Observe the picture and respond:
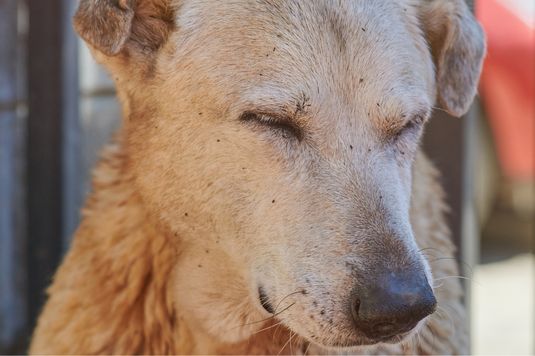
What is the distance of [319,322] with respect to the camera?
2926 mm

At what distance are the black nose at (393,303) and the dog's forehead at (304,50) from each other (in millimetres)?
581

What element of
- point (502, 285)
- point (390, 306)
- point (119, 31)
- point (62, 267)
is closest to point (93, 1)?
point (119, 31)

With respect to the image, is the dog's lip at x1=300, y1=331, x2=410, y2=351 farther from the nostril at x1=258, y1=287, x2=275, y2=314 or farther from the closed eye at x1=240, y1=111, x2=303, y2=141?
the closed eye at x1=240, y1=111, x2=303, y2=141

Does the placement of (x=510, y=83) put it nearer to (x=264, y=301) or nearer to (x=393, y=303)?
(x=264, y=301)

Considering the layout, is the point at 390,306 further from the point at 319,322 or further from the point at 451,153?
the point at 451,153

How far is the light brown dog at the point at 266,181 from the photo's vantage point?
2.92 m

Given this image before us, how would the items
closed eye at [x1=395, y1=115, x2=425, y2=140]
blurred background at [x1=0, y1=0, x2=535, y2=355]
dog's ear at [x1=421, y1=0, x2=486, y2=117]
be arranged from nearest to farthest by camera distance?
closed eye at [x1=395, y1=115, x2=425, y2=140]
dog's ear at [x1=421, y1=0, x2=486, y2=117]
blurred background at [x1=0, y1=0, x2=535, y2=355]

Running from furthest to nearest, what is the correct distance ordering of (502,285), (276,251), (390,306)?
(502,285)
(276,251)
(390,306)

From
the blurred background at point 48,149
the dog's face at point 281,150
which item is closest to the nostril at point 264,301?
the dog's face at point 281,150

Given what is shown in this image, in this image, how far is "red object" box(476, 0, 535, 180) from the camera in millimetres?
7895

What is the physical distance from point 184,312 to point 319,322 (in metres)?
0.65

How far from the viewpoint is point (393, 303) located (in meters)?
2.78

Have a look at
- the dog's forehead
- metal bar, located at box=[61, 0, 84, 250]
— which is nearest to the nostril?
the dog's forehead

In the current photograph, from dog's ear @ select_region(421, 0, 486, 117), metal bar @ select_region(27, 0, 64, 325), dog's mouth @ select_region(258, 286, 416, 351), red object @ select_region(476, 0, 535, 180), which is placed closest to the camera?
dog's mouth @ select_region(258, 286, 416, 351)
